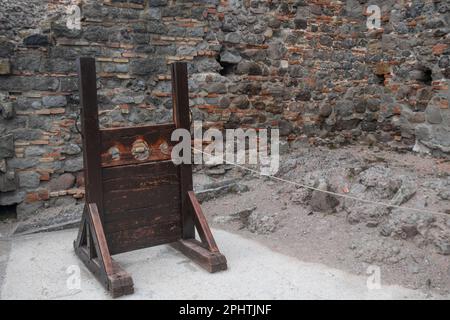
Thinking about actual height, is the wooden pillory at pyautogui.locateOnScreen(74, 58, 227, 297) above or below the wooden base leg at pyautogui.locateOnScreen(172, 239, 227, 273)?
above

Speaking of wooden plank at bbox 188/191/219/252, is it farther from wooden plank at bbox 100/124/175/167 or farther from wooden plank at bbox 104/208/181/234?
wooden plank at bbox 100/124/175/167

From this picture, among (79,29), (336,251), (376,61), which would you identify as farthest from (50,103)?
(376,61)

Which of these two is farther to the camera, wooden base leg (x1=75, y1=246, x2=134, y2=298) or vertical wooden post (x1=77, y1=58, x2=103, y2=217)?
vertical wooden post (x1=77, y1=58, x2=103, y2=217)

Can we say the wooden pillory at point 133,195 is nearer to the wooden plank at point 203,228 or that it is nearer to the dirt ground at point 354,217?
the wooden plank at point 203,228

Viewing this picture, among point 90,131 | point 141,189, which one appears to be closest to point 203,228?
point 141,189

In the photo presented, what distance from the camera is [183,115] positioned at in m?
3.81

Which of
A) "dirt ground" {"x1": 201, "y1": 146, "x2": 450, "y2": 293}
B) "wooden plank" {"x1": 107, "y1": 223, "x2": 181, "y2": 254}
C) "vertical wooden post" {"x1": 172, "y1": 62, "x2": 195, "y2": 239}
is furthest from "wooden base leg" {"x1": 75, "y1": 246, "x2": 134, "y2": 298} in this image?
"dirt ground" {"x1": 201, "y1": 146, "x2": 450, "y2": 293}

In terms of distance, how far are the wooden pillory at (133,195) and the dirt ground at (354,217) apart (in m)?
0.79

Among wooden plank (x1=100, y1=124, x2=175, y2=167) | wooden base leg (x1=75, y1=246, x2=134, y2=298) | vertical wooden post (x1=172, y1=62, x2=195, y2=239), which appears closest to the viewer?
wooden base leg (x1=75, y1=246, x2=134, y2=298)

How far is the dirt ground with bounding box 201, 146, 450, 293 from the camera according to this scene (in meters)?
3.58

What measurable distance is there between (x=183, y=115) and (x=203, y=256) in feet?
3.69

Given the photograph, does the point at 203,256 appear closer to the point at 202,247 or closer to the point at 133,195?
the point at 202,247

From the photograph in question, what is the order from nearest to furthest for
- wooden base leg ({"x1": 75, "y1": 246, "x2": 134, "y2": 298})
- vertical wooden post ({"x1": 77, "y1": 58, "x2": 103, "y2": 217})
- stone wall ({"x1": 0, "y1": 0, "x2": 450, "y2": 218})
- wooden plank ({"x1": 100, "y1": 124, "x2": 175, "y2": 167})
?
wooden base leg ({"x1": 75, "y1": 246, "x2": 134, "y2": 298}) → vertical wooden post ({"x1": 77, "y1": 58, "x2": 103, "y2": 217}) → wooden plank ({"x1": 100, "y1": 124, "x2": 175, "y2": 167}) → stone wall ({"x1": 0, "y1": 0, "x2": 450, "y2": 218})

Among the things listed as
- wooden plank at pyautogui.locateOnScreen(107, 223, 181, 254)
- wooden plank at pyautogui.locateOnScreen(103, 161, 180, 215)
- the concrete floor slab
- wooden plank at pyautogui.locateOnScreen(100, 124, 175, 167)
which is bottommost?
the concrete floor slab
